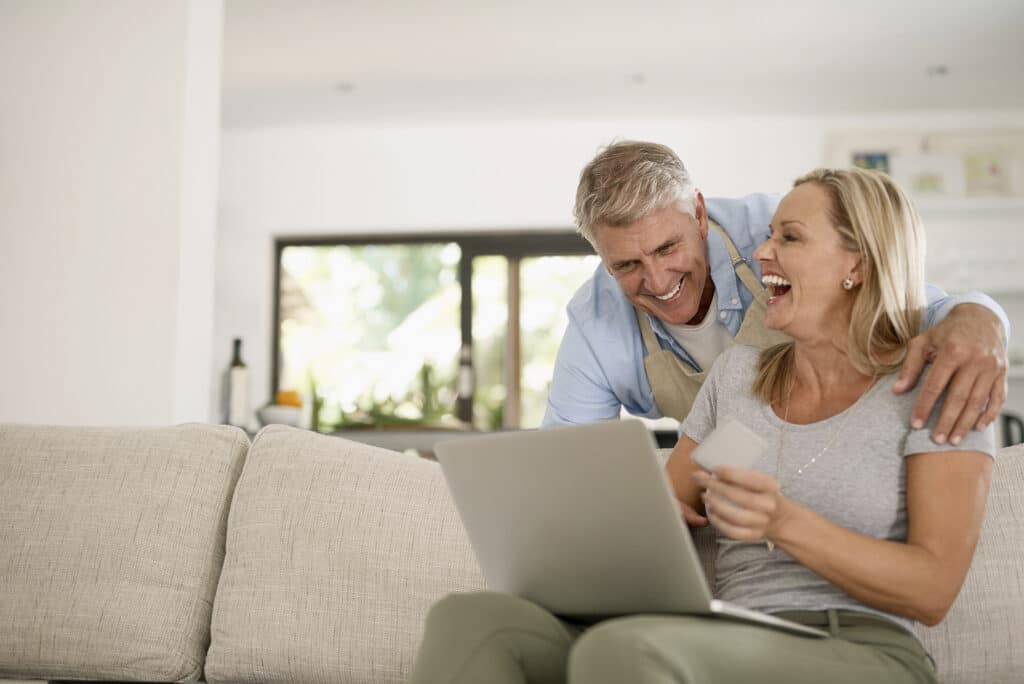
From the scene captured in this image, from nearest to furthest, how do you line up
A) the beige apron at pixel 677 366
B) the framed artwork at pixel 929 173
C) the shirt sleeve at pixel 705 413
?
the shirt sleeve at pixel 705 413 < the beige apron at pixel 677 366 < the framed artwork at pixel 929 173

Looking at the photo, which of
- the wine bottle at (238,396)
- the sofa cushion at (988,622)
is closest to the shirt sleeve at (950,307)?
the sofa cushion at (988,622)

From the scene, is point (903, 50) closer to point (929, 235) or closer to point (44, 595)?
point (929, 235)

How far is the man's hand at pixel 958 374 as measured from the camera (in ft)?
4.99

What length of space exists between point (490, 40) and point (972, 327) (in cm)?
385

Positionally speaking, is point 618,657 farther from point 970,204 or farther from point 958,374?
point 970,204

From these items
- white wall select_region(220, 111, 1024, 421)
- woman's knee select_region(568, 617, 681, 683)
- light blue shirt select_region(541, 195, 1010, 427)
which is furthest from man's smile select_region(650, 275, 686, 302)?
white wall select_region(220, 111, 1024, 421)

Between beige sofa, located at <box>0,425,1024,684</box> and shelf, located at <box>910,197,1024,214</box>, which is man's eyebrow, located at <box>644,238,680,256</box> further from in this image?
shelf, located at <box>910,197,1024,214</box>

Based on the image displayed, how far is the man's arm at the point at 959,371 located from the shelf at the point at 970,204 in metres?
4.65

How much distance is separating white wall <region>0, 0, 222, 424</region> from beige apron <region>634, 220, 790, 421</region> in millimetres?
1972

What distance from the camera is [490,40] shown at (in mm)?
5105

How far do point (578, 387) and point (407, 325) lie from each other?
421 centimetres

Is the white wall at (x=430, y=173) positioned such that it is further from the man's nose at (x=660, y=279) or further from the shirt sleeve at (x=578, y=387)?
the man's nose at (x=660, y=279)

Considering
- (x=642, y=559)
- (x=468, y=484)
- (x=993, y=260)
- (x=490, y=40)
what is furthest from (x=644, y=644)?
(x=993, y=260)

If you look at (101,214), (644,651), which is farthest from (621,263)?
(101,214)
